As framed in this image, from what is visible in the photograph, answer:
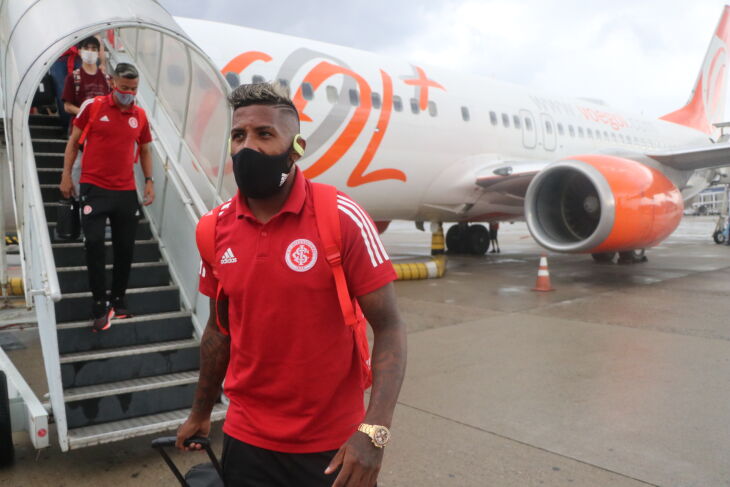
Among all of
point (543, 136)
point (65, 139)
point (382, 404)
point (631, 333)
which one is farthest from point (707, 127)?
point (382, 404)

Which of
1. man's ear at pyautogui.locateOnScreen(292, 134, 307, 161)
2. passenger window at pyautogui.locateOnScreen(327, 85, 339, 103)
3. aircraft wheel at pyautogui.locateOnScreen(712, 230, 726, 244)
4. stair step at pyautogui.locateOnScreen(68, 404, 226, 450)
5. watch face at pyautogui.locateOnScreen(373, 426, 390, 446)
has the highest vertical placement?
passenger window at pyautogui.locateOnScreen(327, 85, 339, 103)

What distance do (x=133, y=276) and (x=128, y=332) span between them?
0.62 m

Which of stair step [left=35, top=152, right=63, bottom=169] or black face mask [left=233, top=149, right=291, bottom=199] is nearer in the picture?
black face mask [left=233, top=149, right=291, bottom=199]

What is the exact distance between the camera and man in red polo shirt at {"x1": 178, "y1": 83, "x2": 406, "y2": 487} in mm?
1439

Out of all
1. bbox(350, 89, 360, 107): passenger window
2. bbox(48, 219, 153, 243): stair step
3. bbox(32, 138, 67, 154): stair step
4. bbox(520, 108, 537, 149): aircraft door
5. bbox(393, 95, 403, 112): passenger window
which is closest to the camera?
bbox(48, 219, 153, 243): stair step

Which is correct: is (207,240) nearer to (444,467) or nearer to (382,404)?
(382,404)

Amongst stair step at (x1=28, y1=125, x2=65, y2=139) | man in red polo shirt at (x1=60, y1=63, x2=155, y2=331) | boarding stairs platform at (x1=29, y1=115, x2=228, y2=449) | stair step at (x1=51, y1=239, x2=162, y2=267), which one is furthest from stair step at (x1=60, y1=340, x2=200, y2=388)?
stair step at (x1=28, y1=125, x2=65, y2=139)

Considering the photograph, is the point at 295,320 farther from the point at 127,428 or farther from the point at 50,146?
the point at 50,146

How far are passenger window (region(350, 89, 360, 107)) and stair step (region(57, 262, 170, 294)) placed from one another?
4.47 m

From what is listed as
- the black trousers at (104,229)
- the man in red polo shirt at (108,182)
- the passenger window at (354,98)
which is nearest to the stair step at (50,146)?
the man in red polo shirt at (108,182)

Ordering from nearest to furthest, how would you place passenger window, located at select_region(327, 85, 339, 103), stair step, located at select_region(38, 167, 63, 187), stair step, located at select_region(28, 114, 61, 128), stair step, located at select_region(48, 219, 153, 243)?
stair step, located at select_region(48, 219, 153, 243) → stair step, located at select_region(38, 167, 63, 187) → stair step, located at select_region(28, 114, 61, 128) → passenger window, located at select_region(327, 85, 339, 103)

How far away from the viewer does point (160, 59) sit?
484 centimetres

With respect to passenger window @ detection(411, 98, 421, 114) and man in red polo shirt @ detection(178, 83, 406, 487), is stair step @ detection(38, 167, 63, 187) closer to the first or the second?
man in red polo shirt @ detection(178, 83, 406, 487)

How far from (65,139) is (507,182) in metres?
6.96
